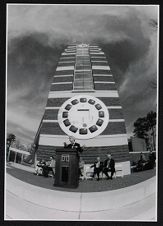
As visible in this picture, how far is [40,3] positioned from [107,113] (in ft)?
4.67

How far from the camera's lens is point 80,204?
432 centimetres

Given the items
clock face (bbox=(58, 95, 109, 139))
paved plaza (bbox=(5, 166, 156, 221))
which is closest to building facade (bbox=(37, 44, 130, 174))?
clock face (bbox=(58, 95, 109, 139))

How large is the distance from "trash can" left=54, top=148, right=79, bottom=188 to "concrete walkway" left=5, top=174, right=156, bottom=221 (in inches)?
4.2

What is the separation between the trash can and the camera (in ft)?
14.3

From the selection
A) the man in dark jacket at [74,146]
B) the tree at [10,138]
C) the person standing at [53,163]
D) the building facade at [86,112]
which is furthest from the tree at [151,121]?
the tree at [10,138]

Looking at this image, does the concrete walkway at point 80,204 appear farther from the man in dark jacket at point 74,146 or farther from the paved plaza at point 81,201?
the man in dark jacket at point 74,146

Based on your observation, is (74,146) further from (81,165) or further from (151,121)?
(151,121)

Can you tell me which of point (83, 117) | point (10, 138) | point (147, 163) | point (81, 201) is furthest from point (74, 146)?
point (147, 163)

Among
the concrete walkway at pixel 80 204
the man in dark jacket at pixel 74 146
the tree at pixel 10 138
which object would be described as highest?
the tree at pixel 10 138

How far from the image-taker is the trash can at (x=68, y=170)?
437 cm

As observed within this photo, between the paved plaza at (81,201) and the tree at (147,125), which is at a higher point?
the tree at (147,125)

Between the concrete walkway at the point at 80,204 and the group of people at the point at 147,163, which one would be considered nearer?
the concrete walkway at the point at 80,204

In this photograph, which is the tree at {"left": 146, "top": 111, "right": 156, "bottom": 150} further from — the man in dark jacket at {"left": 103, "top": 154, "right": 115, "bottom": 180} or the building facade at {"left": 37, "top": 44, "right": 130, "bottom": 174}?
the man in dark jacket at {"left": 103, "top": 154, "right": 115, "bottom": 180}

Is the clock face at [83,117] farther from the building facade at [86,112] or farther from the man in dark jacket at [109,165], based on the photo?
the man in dark jacket at [109,165]
